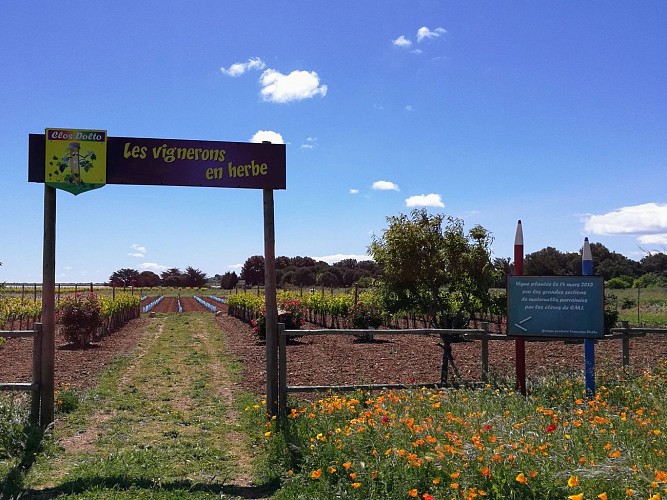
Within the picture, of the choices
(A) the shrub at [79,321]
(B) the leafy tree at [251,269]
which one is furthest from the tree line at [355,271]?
(A) the shrub at [79,321]

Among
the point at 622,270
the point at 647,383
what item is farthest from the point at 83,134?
the point at 622,270

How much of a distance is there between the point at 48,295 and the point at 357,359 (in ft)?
26.1

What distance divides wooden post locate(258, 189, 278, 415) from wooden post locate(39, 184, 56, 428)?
8.48ft

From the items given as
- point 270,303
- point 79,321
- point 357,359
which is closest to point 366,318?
point 357,359

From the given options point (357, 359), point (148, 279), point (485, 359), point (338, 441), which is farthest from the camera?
point (148, 279)

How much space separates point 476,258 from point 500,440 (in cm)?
564

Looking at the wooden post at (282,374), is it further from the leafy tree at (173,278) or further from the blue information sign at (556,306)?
the leafy tree at (173,278)

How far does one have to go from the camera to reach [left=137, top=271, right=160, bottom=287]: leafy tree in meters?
113

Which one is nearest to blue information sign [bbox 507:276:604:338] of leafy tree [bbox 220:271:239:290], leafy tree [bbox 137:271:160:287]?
leafy tree [bbox 220:271:239:290]

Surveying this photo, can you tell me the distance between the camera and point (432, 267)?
9750 mm

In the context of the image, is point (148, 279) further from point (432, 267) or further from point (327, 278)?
point (432, 267)

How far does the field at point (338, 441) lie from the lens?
3928mm

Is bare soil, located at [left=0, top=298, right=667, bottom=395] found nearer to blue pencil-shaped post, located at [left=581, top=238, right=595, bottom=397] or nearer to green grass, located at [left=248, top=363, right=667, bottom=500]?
blue pencil-shaped post, located at [left=581, top=238, right=595, bottom=397]

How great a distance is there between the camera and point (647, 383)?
7.38m
